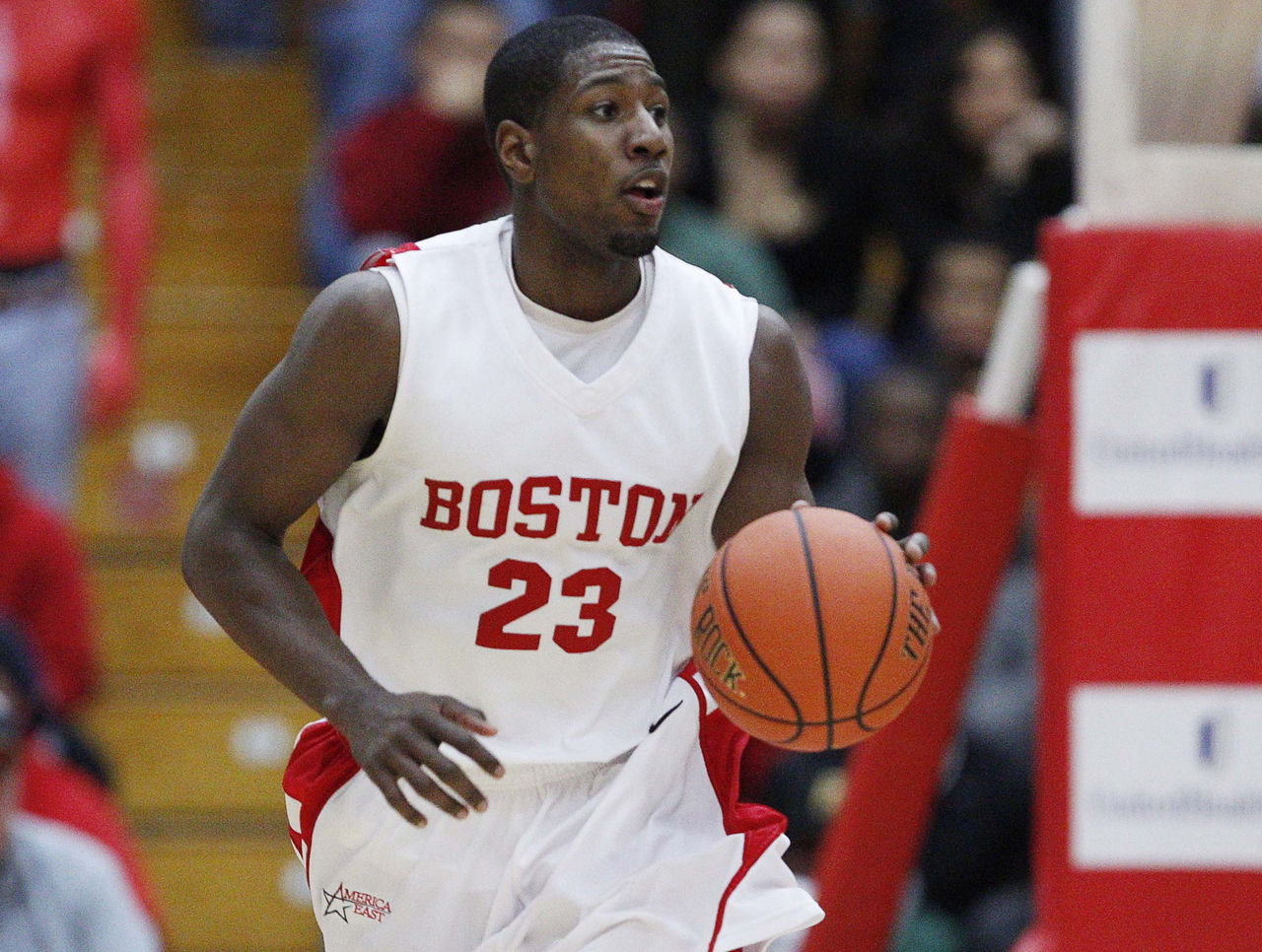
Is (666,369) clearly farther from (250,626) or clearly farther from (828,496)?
(828,496)

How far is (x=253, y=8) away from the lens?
9602mm

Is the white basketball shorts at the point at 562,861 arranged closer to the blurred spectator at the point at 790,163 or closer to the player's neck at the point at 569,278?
the player's neck at the point at 569,278

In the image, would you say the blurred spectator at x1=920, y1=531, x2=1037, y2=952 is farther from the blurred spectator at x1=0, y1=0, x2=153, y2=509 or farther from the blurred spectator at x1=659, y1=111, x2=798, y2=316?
the blurred spectator at x1=0, y1=0, x2=153, y2=509

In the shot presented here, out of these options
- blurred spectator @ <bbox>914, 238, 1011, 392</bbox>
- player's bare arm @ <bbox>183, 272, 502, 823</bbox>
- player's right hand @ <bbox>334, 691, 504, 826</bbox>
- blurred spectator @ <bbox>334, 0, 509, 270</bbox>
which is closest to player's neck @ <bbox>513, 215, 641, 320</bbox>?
player's bare arm @ <bbox>183, 272, 502, 823</bbox>

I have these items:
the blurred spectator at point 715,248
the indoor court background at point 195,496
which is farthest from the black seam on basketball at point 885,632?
the indoor court background at point 195,496

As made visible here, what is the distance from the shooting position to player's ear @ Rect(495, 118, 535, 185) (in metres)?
3.77

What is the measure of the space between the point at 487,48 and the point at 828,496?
1927 mm

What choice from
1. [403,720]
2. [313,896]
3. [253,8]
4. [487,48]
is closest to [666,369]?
[403,720]

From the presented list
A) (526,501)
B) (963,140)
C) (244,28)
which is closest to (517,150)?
(526,501)

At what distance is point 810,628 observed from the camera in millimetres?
3508

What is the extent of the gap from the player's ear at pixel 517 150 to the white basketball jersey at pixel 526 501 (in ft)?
0.45

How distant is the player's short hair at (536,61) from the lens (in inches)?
146

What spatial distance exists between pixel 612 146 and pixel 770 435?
58 cm

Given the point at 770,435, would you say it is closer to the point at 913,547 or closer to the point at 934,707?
→ the point at 913,547
